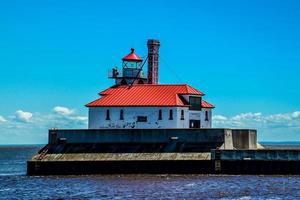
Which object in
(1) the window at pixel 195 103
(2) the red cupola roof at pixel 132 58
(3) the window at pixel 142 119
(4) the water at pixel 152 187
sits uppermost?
(2) the red cupola roof at pixel 132 58

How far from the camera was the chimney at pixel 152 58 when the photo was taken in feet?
220

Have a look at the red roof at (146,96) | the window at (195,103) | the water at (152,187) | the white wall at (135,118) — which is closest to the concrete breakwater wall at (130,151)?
the water at (152,187)

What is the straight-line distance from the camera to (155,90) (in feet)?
193

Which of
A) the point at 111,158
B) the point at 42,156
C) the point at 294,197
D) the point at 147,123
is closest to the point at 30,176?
the point at 42,156

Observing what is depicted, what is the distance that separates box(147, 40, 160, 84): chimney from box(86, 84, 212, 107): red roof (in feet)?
24.3

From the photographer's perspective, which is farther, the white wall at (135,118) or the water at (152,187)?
the white wall at (135,118)

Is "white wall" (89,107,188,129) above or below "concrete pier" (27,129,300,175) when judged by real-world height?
above

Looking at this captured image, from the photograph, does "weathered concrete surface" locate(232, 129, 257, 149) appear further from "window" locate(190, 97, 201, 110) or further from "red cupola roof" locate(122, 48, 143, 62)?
"red cupola roof" locate(122, 48, 143, 62)

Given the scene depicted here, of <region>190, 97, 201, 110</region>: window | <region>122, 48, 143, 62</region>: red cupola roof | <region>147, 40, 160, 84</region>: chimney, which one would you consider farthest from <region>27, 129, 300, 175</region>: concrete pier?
<region>147, 40, 160, 84</region>: chimney

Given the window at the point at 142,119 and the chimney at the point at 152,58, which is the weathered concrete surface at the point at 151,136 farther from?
the chimney at the point at 152,58

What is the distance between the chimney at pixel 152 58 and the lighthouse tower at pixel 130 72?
4.52 ft

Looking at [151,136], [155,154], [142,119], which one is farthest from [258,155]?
[142,119]

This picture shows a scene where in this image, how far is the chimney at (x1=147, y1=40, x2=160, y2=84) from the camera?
6719 centimetres

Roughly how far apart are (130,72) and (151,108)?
31.6ft
